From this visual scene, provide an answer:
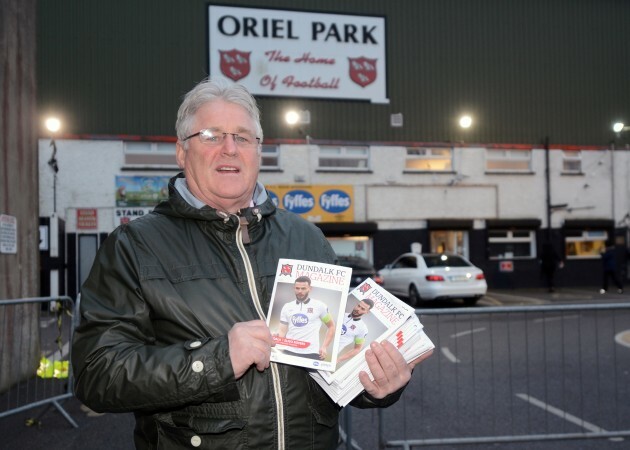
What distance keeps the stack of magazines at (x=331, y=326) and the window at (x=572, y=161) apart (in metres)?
21.3

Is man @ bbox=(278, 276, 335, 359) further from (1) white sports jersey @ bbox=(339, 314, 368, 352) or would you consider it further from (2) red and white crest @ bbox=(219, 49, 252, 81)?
(2) red and white crest @ bbox=(219, 49, 252, 81)

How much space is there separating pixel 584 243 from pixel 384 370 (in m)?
21.4

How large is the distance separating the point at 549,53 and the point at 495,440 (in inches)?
805

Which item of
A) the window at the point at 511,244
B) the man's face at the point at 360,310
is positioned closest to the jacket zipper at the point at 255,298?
the man's face at the point at 360,310

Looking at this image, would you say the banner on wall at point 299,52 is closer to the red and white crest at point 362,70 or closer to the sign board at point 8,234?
the red and white crest at point 362,70

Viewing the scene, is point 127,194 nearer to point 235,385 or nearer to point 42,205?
point 42,205

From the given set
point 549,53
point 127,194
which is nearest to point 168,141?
point 127,194

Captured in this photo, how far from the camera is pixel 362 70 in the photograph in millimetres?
19484

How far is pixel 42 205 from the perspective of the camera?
16812mm

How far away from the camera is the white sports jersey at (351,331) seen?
1914 mm

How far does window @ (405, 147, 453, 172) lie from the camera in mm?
19766

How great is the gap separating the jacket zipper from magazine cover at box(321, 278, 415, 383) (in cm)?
16

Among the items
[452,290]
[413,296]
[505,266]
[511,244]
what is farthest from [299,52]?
[505,266]

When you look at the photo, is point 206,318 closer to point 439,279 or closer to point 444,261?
point 439,279
